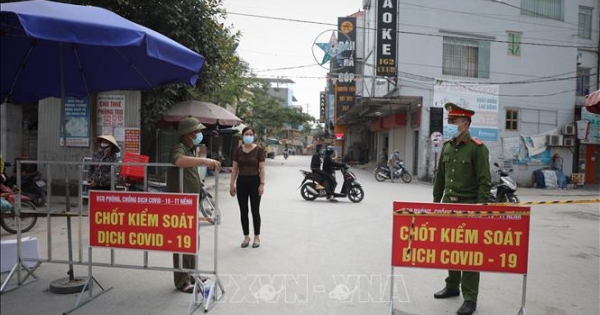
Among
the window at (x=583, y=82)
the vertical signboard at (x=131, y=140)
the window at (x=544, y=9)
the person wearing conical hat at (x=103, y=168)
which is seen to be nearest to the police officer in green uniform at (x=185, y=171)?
the person wearing conical hat at (x=103, y=168)

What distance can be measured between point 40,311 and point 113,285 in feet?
2.69

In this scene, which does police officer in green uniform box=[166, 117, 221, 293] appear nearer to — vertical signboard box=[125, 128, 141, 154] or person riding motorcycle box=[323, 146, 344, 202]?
vertical signboard box=[125, 128, 141, 154]

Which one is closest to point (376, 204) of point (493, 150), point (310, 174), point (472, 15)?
point (310, 174)

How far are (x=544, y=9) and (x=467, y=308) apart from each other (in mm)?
21999

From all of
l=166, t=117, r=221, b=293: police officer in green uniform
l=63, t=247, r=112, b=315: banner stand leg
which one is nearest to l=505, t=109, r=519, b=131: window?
l=166, t=117, r=221, b=293: police officer in green uniform

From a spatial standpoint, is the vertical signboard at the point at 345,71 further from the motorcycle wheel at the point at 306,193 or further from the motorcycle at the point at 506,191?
the motorcycle at the point at 506,191

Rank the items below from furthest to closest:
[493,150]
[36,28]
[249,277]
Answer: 1. [493,150]
2. [249,277]
3. [36,28]

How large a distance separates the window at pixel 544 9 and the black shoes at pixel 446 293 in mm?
20518

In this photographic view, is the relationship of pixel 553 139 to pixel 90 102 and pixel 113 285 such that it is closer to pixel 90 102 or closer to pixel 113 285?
pixel 90 102

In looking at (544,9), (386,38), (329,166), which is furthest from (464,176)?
(544,9)

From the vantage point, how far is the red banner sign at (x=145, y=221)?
13.0 ft

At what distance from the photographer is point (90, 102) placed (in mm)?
10055

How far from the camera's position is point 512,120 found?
Result: 2091 centimetres

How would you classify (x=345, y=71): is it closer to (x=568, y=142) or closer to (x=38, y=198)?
(x=568, y=142)
